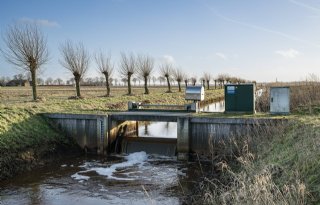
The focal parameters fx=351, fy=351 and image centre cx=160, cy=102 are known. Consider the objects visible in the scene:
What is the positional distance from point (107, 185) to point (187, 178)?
3263 millimetres

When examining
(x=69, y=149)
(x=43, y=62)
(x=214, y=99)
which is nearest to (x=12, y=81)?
(x=214, y=99)

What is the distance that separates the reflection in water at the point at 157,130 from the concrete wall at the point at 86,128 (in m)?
5.73

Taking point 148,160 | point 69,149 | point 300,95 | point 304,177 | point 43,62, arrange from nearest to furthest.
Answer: point 304,177 → point 148,160 → point 69,149 → point 300,95 → point 43,62

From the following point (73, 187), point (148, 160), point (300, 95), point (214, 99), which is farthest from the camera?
point (214, 99)

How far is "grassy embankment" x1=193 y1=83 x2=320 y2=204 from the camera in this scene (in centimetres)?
698

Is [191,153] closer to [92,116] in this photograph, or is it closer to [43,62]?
[92,116]

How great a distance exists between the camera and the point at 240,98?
18.7 metres

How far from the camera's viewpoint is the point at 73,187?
44.0ft

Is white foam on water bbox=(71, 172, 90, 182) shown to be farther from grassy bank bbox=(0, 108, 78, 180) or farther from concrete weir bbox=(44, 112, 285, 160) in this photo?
concrete weir bbox=(44, 112, 285, 160)

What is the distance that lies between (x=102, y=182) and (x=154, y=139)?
6172 mm

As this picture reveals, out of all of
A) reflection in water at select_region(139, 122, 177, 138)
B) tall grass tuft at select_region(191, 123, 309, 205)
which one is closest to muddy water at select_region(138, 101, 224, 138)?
reflection in water at select_region(139, 122, 177, 138)

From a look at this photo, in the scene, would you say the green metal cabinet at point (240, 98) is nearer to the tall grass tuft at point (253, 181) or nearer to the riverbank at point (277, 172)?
the tall grass tuft at point (253, 181)

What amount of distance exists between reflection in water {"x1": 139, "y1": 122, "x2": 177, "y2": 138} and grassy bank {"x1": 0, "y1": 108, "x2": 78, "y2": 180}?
7.21 metres

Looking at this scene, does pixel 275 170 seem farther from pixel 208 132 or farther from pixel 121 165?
pixel 121 165
